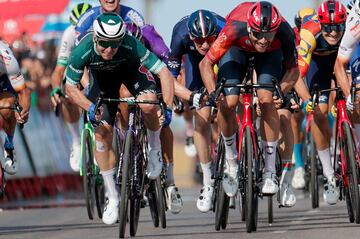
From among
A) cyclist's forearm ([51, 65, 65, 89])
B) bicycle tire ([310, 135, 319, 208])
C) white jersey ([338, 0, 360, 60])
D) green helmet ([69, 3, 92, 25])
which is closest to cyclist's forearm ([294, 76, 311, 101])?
white jersey ([338, 0, 360, 60])

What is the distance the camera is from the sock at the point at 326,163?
1708cm

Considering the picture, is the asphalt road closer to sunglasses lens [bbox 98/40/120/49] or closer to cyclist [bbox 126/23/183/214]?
cyclist [bbox 126/23/183/214]

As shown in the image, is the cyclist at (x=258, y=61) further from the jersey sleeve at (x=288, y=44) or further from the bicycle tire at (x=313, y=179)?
the bicycle tire at (x=313, y=179)

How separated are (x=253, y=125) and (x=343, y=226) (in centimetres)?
148

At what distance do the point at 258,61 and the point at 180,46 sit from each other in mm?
2442

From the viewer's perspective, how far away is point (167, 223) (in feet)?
55.1

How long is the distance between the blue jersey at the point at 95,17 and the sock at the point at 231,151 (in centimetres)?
253

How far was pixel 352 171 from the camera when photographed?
14836mm

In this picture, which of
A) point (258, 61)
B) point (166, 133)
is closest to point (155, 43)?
point (166, 133)

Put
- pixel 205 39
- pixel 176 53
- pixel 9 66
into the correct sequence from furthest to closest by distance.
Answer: pixel 176 53, pixel 205 39, pixel 9 66

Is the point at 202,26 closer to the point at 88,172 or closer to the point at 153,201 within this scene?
the point at 153,201

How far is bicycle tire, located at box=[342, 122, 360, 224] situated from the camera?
582 inches

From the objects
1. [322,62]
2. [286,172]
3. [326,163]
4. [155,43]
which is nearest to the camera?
[286,172]

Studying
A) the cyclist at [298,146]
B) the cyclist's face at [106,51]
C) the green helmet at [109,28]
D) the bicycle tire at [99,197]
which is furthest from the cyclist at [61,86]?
the green helmet at [109,28]
